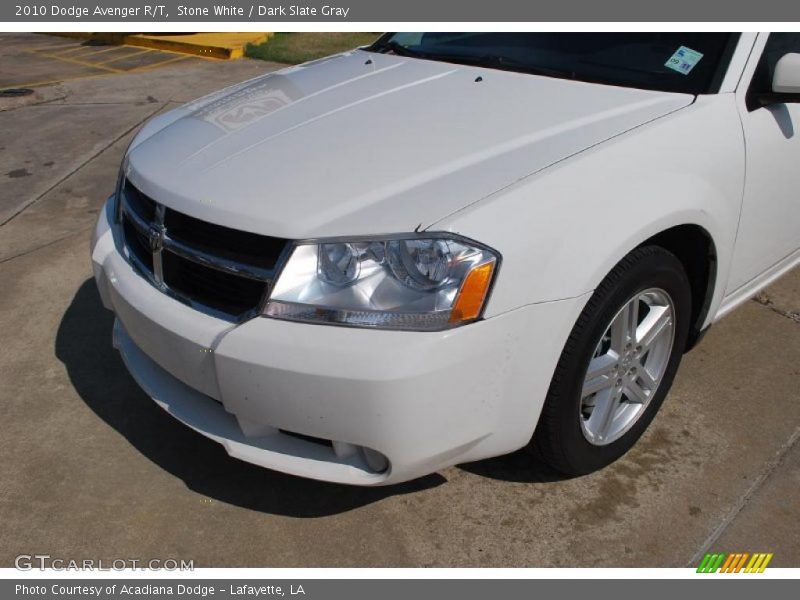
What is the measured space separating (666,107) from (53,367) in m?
2.61

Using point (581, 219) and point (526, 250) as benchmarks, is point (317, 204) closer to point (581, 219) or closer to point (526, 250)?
point (526, 250)

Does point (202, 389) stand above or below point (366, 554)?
above

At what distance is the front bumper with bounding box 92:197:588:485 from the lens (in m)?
1.93

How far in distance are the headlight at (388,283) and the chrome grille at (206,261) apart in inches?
3.2

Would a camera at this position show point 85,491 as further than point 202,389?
Yes

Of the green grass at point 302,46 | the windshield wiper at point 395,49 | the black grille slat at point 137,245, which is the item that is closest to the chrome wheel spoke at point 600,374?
the black grille slat at point 137,245

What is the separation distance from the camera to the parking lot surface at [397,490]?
2355 millimetres

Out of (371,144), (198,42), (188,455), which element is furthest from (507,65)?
(198,42)

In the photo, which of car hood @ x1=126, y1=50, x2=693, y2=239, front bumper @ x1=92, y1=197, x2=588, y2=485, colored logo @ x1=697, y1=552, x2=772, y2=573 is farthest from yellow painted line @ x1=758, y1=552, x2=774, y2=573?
car hood @ x1=126, y1=50, x2=693, y2=239

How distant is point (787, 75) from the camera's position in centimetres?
256

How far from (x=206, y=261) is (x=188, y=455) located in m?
0.89

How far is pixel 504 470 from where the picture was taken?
266 cm

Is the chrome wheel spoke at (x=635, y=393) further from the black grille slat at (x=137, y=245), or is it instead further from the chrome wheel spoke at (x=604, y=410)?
the black grille slat at (x=137, y=245)

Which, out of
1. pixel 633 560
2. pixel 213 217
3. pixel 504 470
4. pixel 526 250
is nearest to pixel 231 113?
pixel 213 217
